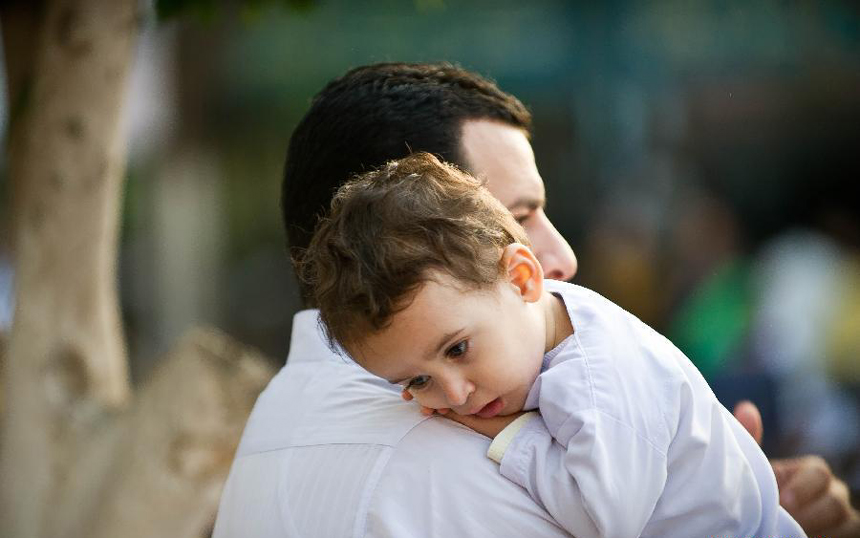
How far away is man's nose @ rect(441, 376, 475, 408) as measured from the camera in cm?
176

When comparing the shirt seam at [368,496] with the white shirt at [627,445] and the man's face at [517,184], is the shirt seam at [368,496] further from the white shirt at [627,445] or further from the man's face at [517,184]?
the man's face at [517,184]

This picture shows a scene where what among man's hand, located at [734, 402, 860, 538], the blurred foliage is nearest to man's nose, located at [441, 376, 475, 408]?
man's hand, located at [734, 402, 860, 538]

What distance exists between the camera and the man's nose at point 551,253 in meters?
2.29

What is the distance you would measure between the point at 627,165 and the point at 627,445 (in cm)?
836

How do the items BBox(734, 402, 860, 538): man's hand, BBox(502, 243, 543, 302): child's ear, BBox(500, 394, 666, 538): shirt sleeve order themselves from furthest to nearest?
1. BBox(734, 402, 860, 538): man's hand
2. BBox(502, 243, 543, 302): child's ear
3. BBox(500, 394, 666, 538): shirt sleeve

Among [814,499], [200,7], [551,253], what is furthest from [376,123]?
[200,7]

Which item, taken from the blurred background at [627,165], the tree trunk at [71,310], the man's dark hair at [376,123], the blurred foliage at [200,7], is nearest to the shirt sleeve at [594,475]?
the man's dark hair at [376,123]

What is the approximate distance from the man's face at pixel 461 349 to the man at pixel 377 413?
0.08 metres

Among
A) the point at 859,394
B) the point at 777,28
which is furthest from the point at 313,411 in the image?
the point at 777,28

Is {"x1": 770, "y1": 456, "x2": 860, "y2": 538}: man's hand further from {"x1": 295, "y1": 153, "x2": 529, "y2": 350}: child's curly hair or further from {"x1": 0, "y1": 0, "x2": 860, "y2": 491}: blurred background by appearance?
{"x1": 0, "y1": 0, "x2": 860, "y2": 491}: blurred background

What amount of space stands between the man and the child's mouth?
0.04m

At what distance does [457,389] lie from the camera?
69.1 inches

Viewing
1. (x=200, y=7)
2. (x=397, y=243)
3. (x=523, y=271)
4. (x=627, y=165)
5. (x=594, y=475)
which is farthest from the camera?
(x=627, y=165)

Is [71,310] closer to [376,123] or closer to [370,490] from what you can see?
[376,123]
